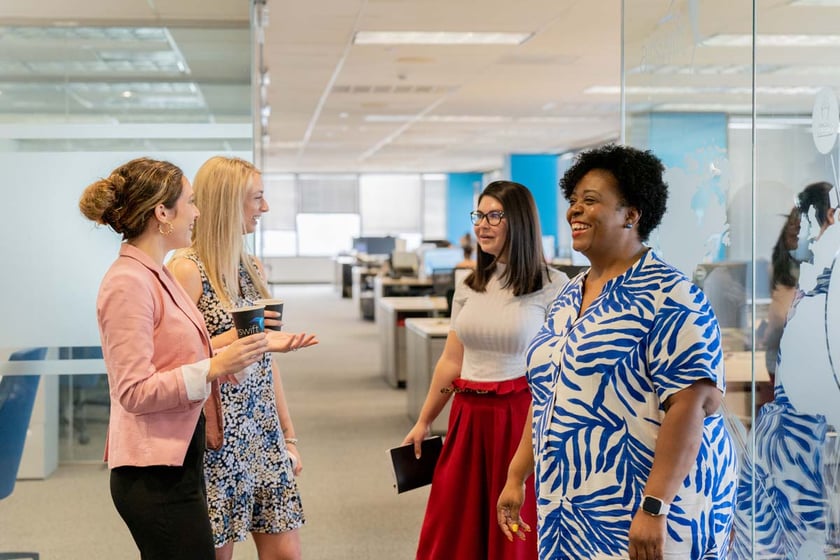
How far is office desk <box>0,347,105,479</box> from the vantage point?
4.02 metres

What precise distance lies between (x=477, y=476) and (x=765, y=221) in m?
1.24

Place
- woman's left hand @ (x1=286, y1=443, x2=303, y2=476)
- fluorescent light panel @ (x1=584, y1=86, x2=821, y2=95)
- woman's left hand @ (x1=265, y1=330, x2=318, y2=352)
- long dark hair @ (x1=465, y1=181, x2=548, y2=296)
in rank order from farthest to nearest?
long dark hair @ (x1=465, y1=181, x2=548, y2=296)
woman's left hand @ (x1=286, y1=443, x2=303, y2=476)
fluorescent light panel @ (x1=584, y1=86, x2=821, y2=95)
woman's left hand @ (x1=265, y1=330, x2=318, y2=352)

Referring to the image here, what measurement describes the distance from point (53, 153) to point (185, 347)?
7.27 ft

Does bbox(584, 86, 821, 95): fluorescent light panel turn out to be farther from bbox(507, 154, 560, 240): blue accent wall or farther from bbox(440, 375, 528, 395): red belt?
bbox(507, 154, 560, 240): blue accent wall

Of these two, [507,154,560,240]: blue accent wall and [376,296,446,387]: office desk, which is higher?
[507,154,560,240]: blue accent wall

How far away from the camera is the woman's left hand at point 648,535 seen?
6.29 ft

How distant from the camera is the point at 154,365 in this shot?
84.4 inches

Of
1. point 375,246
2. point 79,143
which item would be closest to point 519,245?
point 79,143

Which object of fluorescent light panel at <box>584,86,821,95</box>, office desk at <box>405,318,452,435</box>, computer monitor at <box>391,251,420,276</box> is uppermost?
fluorescent light panel at <box>584,86,821,95</box>

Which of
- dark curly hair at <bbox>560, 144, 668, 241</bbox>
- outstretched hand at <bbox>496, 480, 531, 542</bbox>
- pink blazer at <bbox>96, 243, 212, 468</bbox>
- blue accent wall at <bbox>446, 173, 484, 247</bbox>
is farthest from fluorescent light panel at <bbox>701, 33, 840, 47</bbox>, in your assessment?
blue accent wall at <bbox>446, 173, 484, 247</bbox>

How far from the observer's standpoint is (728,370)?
10.5 feet

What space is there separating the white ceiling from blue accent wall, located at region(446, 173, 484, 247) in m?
11.3

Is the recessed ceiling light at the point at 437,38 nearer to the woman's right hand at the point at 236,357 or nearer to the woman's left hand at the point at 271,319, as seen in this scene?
the woman's left hand at the point at 271,319

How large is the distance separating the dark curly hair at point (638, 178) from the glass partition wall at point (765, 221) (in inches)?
23.8
